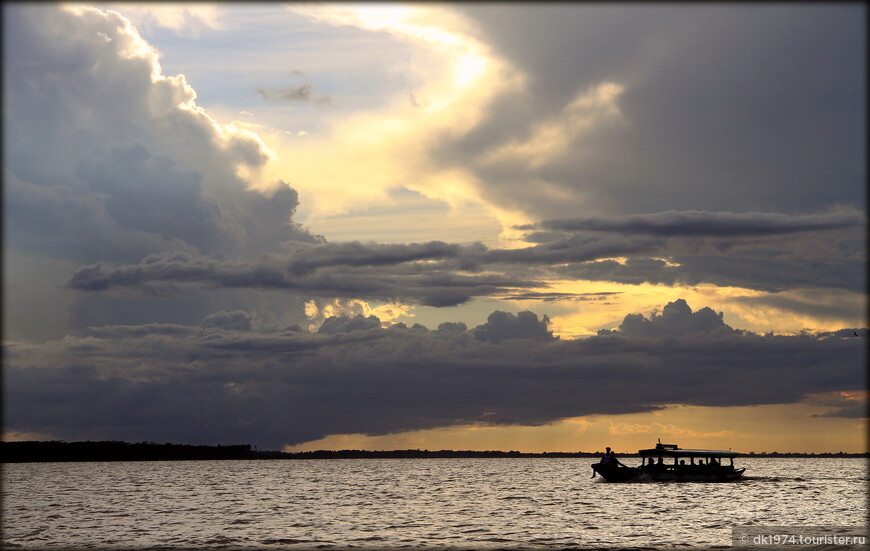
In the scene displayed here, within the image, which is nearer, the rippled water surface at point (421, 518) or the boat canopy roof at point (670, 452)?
the rippled water surface at point (421, 518)

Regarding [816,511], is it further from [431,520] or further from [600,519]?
[431,520]

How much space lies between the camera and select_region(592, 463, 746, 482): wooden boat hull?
122062mm

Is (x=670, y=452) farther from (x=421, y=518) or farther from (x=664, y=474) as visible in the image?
(x=421, y=518)

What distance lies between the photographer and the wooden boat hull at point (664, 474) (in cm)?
12206

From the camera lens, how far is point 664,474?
403 ft

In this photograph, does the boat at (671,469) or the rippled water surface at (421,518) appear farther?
the boat at (671,469)

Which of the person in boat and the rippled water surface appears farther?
the person in boat

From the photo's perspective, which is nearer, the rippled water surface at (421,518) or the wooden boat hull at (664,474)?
the rippled water surface at (421,518)

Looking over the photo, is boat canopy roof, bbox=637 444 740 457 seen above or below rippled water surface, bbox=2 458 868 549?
above

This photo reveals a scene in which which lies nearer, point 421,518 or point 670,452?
point 421,518

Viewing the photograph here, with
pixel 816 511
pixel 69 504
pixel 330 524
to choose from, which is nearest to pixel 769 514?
pixel 816 511

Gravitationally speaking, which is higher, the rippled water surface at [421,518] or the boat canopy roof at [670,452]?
the boat canopy roof at [670,452]

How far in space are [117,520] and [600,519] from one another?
153 ft

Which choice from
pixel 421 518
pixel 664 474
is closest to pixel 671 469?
pixel 664 474
